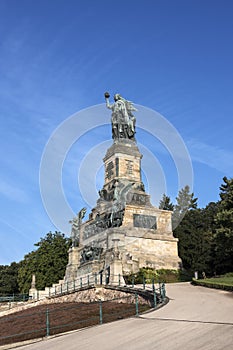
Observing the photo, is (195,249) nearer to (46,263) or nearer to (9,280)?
(46,263)

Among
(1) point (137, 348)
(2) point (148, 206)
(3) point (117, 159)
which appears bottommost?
(1) point (137, 348)

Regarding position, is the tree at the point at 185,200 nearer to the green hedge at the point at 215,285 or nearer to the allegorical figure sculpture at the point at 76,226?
the allegorical figure sculpture at the point at 76,226

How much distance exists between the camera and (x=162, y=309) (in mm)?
15109

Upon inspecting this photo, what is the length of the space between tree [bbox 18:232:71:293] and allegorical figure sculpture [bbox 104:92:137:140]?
18.2 meters

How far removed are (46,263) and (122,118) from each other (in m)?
21.7

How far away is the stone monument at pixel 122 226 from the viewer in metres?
33.6

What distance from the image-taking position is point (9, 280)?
217ft

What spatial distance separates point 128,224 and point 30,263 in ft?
77.8

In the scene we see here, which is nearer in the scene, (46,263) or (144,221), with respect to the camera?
(144,221)

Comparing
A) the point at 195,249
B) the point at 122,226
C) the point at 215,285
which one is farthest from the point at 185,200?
the point at 215,285

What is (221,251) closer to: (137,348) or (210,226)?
(210,226)

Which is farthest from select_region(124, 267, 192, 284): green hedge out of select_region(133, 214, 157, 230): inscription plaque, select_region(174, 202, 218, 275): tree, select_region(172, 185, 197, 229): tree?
select_region(172, 185, 197, 229): tree

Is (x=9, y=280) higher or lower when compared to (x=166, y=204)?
lower

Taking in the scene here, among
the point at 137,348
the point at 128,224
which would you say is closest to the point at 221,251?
the point at 128,224
